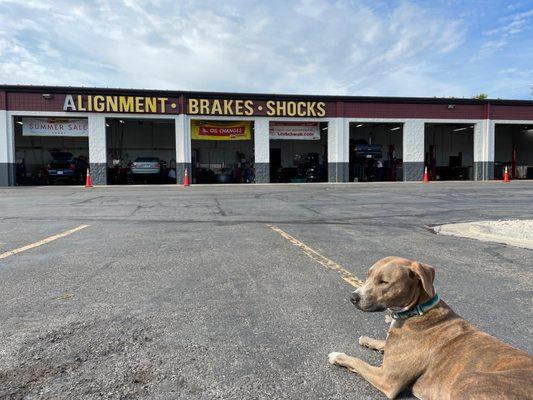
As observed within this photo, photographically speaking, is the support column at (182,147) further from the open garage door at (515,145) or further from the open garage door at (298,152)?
the open garage door at (515,145)

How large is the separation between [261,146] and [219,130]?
3.23 m

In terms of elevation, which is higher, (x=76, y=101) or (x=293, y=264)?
(x=76, y=101)

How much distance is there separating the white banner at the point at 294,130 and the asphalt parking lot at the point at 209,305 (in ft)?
75.7

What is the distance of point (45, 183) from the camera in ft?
105

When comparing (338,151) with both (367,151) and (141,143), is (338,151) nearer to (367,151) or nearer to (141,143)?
(367,151)

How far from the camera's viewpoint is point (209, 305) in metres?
4.42

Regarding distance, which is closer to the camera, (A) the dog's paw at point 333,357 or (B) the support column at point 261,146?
(A) the dog's paw at point 333,357

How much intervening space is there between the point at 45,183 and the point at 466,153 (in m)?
35.0

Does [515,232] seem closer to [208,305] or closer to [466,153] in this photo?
[208,305]

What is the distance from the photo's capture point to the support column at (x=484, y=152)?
109ft

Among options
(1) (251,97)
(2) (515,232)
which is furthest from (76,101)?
(2) (515,232)

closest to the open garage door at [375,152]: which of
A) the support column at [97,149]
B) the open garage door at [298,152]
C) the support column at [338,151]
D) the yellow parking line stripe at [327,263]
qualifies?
the support column at [338,151]

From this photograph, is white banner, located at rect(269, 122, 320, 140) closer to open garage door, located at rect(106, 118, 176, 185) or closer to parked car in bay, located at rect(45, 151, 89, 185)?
open garage door, located at rect(106, 118, 176, 185)

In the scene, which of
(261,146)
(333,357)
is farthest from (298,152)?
(333,357)
